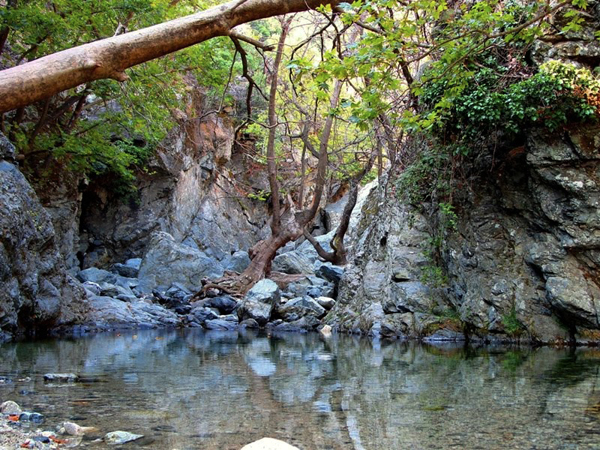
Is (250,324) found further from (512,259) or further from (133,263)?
(133,263)

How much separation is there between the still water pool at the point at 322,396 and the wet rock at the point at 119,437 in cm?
8

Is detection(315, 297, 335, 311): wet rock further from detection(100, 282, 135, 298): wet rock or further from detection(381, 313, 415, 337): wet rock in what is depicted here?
detection(100, 282, 135, 298): wet rock

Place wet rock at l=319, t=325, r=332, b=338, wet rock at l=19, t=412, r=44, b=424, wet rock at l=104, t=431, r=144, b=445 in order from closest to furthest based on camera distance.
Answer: wet rock at l=104, t=431, r=144, b=445, wet rock at l=19, t=412, r=44, b=424, wet rock at l=319, t=325, r=332, b=338

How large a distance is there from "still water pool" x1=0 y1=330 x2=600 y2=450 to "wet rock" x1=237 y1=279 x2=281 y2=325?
20.5ft

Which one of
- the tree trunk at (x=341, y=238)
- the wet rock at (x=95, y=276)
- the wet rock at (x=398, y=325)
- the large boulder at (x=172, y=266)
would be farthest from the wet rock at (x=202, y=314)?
the tree trunk at (x=341, y=238)

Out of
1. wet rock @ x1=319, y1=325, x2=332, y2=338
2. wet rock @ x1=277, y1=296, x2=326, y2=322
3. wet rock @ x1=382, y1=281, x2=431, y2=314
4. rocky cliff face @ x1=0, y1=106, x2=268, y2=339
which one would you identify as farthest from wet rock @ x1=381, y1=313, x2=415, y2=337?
rocky cliff face @ x1=0, y1=106, x2=268, y2=339

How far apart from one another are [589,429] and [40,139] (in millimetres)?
14542

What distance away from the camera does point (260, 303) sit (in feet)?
49.4

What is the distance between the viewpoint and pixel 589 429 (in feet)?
11.1

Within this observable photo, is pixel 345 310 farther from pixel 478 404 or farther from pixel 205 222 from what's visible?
pixel 205 222

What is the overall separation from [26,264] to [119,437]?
813 cm

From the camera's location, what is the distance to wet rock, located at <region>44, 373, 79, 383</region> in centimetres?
521

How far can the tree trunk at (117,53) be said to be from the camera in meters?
3.21

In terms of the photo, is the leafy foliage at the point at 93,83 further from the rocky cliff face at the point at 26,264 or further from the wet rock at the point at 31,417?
the wet rock at the point at 31,417
